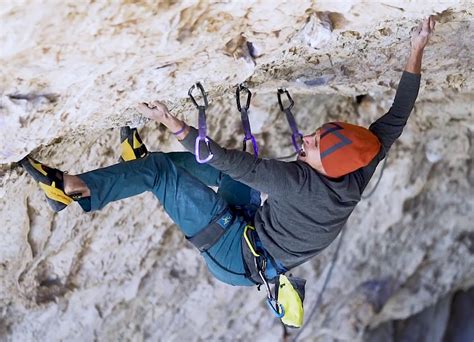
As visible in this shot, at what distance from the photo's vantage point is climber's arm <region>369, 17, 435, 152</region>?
5.65ft

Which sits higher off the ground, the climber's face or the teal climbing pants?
the climber's face

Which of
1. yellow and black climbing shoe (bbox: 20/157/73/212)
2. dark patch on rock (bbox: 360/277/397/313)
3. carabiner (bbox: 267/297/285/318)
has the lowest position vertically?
dark patch on rock (bbox: 360/277/397/313)

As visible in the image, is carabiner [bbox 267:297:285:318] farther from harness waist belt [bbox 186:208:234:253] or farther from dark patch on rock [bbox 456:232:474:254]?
dark patch on rock [bbox 456:232:474:254]

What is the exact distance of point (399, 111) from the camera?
1.88 m

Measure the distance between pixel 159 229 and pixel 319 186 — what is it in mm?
1300

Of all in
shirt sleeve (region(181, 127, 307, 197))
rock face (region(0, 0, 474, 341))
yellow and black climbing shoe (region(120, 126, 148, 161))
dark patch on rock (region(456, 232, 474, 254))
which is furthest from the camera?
dark patch on rock (region(456, 232, 474, 254))

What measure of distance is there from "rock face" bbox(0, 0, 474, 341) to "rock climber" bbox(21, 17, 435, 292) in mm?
125

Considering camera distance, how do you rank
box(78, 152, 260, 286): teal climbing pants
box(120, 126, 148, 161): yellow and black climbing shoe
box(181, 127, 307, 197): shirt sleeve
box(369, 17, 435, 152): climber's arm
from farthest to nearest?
box(120, 126, 148, 161): yellow and black climbing shoe < box(78, 152, 260, 286): teal climbing pants < box(369, 17, 435, 152): climber's arm < box(181, 127, 307, 197): shirt sleeve

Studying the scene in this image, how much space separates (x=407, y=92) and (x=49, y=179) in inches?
38.5

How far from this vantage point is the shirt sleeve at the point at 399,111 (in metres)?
1.81

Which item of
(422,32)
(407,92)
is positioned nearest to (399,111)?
(407,92)

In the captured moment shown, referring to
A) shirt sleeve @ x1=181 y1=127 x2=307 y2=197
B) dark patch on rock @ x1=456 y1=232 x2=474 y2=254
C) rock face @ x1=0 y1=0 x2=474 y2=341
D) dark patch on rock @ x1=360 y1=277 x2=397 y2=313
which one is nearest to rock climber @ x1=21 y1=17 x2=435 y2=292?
shirt sleeve @ x1=181 y1=127 x2=307 y2=197

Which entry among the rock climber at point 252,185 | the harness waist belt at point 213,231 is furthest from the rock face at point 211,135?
the harness waist belt at point 213,231

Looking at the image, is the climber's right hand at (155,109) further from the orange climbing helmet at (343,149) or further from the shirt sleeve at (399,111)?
the shirt sleeve at (399,111)
